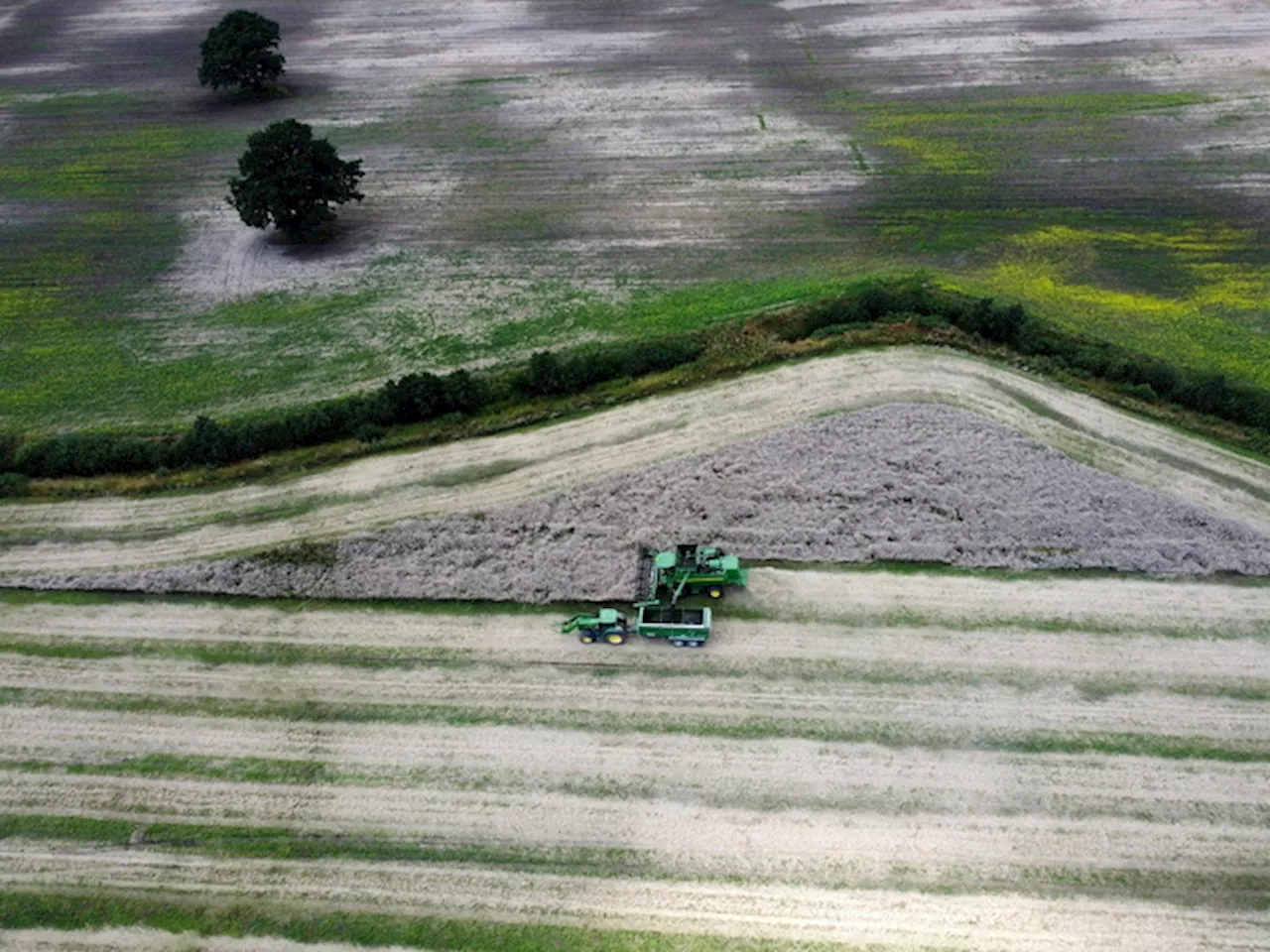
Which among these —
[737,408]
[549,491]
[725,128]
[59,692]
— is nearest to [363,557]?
[549,491]

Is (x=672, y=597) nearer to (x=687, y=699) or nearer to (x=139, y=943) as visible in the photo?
(x=687, y=699)

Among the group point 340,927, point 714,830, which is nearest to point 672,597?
point 714,830

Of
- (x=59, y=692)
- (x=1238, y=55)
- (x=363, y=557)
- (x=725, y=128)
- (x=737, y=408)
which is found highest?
(x=1238, y=55)

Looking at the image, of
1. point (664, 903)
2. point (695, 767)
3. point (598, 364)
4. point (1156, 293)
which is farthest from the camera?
point (1156, 293)

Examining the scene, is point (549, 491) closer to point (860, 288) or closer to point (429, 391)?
point (429, 391)

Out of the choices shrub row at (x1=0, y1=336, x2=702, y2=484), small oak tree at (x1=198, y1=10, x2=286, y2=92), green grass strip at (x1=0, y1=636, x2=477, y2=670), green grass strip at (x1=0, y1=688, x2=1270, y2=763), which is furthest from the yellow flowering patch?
small oak tree at (x1=198, y1=10, x2=286, y2=92)

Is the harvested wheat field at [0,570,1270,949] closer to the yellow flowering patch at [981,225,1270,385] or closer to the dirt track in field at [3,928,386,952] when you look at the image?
the dirt track in field at [3,928,386,952]
